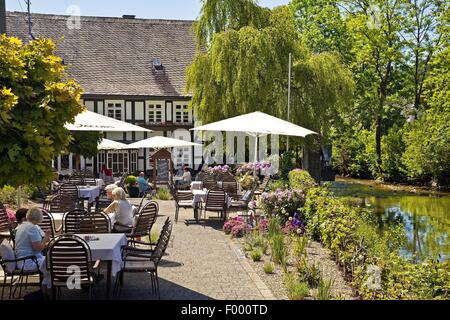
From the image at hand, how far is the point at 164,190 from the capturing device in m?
22.1

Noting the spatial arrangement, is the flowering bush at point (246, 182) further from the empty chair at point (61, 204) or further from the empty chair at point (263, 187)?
the empty chair at point (61, 204)

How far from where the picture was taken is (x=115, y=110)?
37000mm

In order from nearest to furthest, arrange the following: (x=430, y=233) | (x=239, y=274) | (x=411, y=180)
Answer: (x=239, y=274)
(x=430, y=233)
(x=411, y=180)

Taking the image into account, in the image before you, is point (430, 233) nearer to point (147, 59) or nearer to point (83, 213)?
point (83, 213)

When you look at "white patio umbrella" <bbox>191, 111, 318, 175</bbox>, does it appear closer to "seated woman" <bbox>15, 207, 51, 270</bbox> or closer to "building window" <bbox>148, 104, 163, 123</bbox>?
"seated woman" <bbox>15, 207, 51, 270</bbox>

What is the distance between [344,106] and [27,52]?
916 inches

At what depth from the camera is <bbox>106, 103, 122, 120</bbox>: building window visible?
36.9 m

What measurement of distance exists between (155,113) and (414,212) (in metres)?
18.6

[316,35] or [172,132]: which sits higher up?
[316,35]

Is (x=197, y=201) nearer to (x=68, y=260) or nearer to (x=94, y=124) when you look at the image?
(x=94, y=124)

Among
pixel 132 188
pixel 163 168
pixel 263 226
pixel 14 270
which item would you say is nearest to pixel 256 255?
pixel 263 226

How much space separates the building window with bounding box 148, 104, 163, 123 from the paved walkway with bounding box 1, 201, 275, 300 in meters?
24.6

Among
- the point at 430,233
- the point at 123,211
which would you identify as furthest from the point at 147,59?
the point at 123,211

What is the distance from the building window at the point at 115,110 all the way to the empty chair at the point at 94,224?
1090 inches
